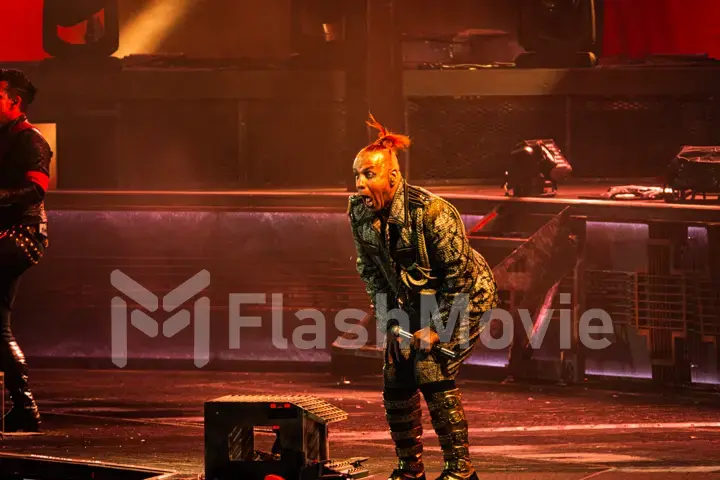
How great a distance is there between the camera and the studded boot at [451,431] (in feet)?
19.4

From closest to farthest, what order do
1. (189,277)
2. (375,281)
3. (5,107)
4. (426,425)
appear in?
(375,281) → (5,107) → (426,425) → (189,277)

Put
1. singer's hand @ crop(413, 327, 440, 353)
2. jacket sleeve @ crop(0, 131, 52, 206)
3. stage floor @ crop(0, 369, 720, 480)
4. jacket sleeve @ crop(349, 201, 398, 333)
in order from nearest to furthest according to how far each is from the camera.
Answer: singer's hand @ crop(413, 327, 440, 353), jacket sleeve @ crop(349, 201, 398, 333), stage floor @ crop(0, 369, 720, 480), jacket sleeve @ crop(0, 131, 52, 206)

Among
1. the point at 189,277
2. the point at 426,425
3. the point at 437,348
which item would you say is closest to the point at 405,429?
the point at 437,348

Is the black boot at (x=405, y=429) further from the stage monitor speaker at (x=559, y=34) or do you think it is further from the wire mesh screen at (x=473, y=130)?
the stage monitor speaker at (x=559, y=34)

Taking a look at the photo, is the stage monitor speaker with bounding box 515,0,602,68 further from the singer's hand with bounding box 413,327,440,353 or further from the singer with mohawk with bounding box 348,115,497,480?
the singer's hand with bounding box 413,327,440,353

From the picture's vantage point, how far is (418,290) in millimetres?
5980

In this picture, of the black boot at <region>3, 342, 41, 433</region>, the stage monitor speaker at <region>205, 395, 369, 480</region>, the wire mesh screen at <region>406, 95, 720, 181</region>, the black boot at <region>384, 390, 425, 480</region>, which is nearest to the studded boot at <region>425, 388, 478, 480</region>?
the black boot at <region>384, 390, 425, 480</region>

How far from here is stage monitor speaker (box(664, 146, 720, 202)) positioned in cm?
945

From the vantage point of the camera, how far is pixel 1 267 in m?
7.66

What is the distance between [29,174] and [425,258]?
269 cm

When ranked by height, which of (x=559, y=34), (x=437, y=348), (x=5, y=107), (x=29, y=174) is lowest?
(x=437, y=348)

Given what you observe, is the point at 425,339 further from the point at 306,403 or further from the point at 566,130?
the point at 566,130

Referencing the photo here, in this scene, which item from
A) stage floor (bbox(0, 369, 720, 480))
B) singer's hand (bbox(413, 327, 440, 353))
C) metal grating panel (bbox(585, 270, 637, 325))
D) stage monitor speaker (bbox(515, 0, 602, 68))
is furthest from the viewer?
stage monitor speaker (bbox(515, 0, 602, 68))

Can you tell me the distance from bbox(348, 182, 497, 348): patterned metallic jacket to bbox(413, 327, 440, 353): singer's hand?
36 millimetres
